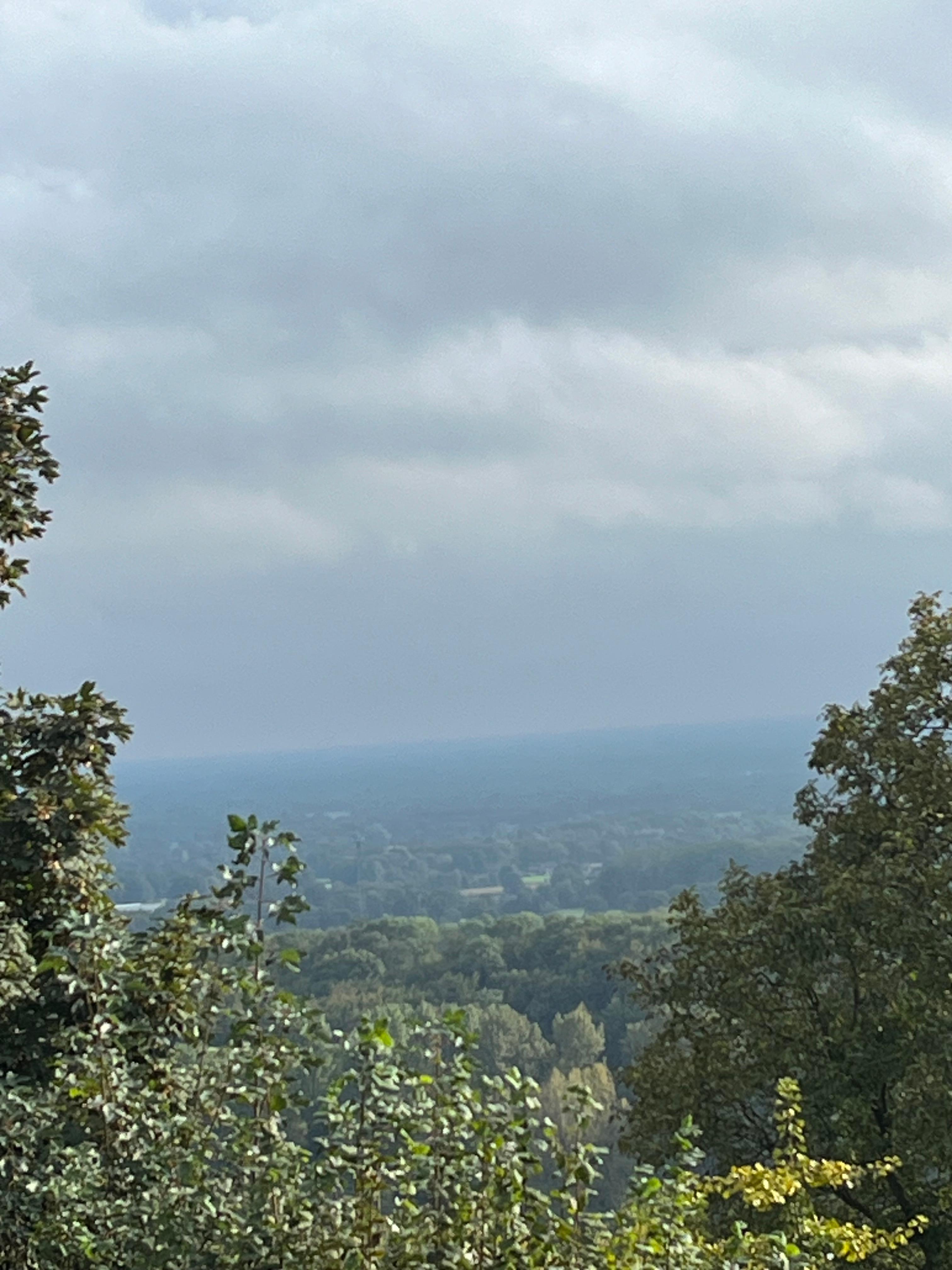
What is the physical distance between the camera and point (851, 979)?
15.3m

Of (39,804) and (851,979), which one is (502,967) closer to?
(851,979)

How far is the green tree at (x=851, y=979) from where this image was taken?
1376cm

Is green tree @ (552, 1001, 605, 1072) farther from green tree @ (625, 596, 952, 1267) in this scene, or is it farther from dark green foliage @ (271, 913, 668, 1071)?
green tree @ (625, 596, 952, 1267)

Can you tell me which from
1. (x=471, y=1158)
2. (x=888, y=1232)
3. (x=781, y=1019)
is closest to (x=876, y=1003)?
(x=781, y=1019)

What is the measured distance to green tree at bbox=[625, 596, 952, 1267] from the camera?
1376cm

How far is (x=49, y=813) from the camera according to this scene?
27.2 ft

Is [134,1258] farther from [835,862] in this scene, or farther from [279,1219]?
[835,862]

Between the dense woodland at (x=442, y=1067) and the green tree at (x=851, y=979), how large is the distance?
41 millimetres

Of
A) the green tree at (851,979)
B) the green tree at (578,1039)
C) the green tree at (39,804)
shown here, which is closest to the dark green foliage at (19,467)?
the green tree at (39,804)

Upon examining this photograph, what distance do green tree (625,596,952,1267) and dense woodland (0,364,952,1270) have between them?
4 cm

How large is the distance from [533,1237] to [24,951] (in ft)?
13.3

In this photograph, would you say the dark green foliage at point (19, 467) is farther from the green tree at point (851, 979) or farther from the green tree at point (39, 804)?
the green tree at point (851, 979)

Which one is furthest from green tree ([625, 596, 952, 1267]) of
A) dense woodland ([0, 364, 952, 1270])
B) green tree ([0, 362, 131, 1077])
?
green tree ([0, 362, 131, 1077])

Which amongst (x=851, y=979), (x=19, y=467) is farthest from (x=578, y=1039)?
(x=19, y=467)
